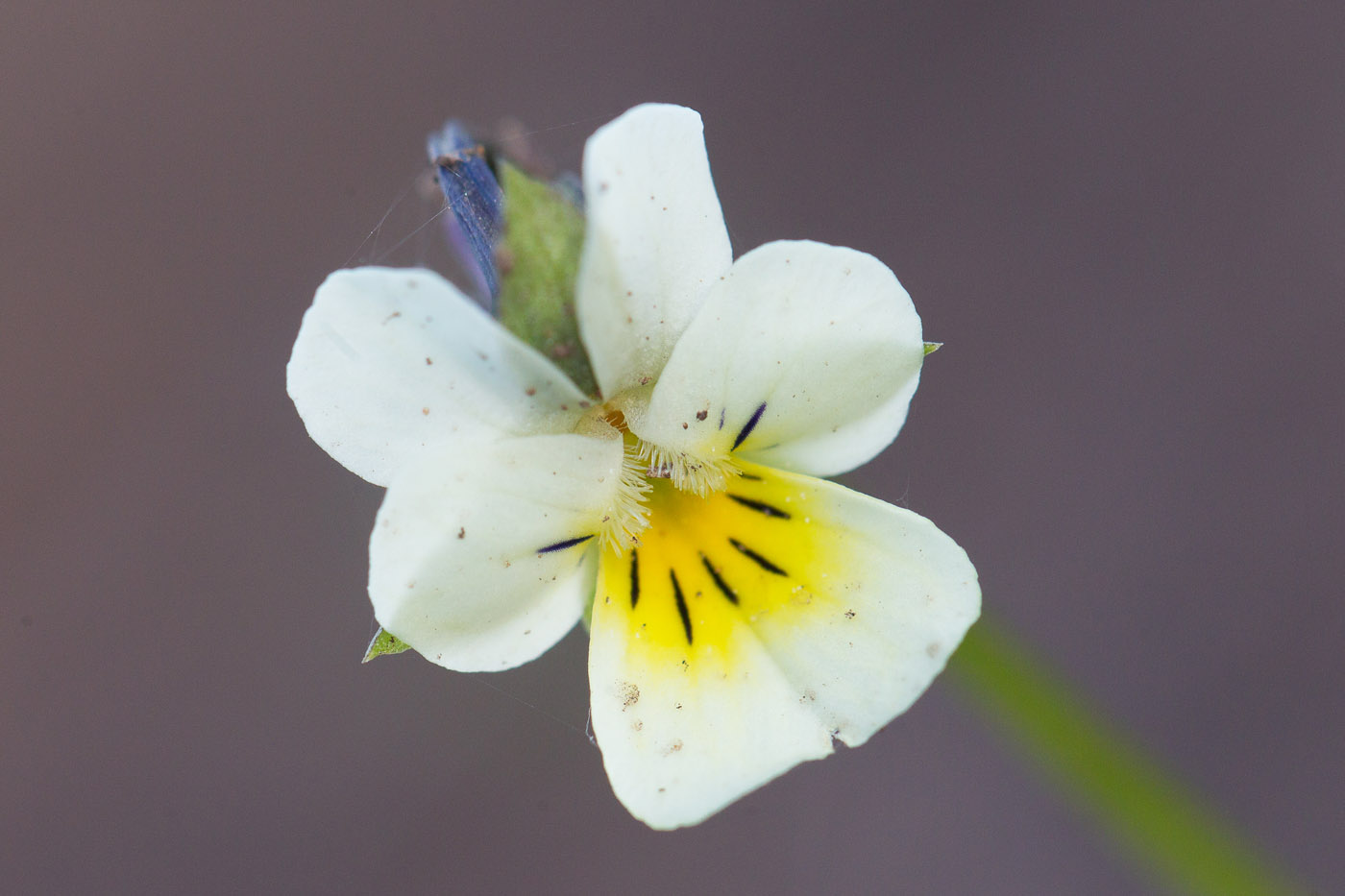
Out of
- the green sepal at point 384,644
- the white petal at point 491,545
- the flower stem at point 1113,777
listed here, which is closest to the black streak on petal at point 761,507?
the white petal at point 491,545

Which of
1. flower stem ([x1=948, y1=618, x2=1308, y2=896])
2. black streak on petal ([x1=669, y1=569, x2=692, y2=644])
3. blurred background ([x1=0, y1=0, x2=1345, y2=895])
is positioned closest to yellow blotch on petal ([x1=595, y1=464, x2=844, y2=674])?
black streak on petal ([x1=669, y1=569, x2=692, y2=644])

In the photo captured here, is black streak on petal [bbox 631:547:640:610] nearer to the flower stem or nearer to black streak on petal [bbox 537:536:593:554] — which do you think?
black streak on petal [bbox 537:536:593:554]

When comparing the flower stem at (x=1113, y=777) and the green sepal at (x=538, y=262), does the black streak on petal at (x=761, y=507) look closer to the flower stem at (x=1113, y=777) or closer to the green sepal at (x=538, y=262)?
the green sepal at (x=538, y=262)

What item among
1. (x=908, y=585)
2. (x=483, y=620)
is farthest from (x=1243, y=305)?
(x=483, y=620)

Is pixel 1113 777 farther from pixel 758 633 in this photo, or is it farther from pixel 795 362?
pixel 795 362

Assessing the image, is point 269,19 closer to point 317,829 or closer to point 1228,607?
point 317,829
